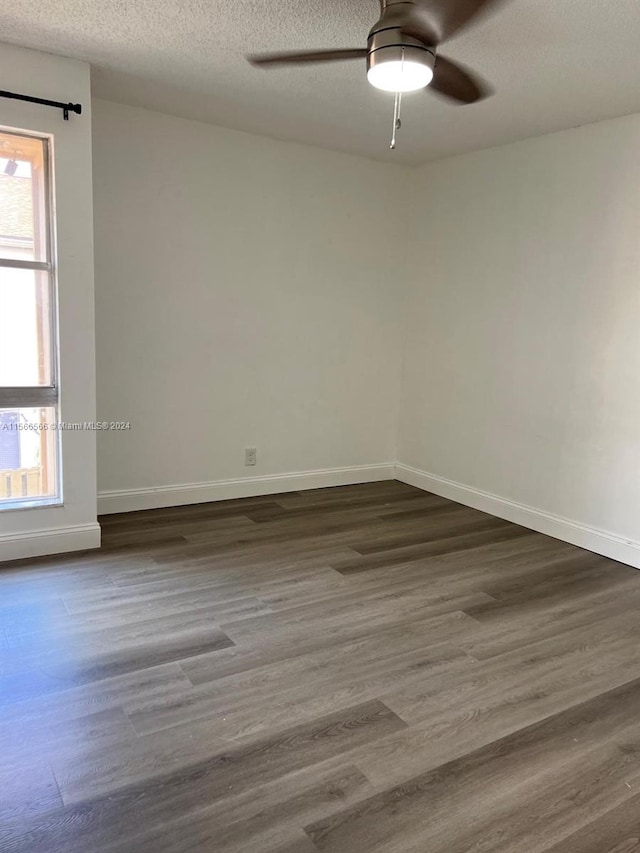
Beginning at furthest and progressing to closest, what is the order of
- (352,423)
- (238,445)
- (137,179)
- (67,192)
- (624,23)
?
(352,423) → (238,445) → (137,179) → (67,192) → (624,23)

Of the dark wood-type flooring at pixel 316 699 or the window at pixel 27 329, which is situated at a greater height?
the window at pixel 27 329

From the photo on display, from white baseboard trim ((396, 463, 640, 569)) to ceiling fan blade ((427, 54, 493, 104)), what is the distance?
243cm

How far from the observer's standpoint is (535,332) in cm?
386

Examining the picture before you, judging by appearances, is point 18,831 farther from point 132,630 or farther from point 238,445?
point 238,445

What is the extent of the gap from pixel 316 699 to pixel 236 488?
234 centimetres

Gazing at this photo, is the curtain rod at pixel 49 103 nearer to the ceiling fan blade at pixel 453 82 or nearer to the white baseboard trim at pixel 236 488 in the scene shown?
the ceiling fan blade at pixel 453 82

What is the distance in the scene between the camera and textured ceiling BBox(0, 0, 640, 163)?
2.31 metres

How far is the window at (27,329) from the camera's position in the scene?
293 centimetres

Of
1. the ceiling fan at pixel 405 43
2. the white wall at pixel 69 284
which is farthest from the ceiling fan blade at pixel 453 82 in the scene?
the white wall at pixel 69 284

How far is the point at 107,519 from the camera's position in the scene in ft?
12.3

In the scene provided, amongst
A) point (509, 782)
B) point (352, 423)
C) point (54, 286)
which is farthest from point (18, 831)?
point (352, 423)

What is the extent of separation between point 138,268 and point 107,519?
5.06 ft

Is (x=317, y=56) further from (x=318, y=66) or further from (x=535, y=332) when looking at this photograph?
(x=535, y=332)

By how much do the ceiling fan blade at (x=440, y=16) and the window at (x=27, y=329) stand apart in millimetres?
1855
